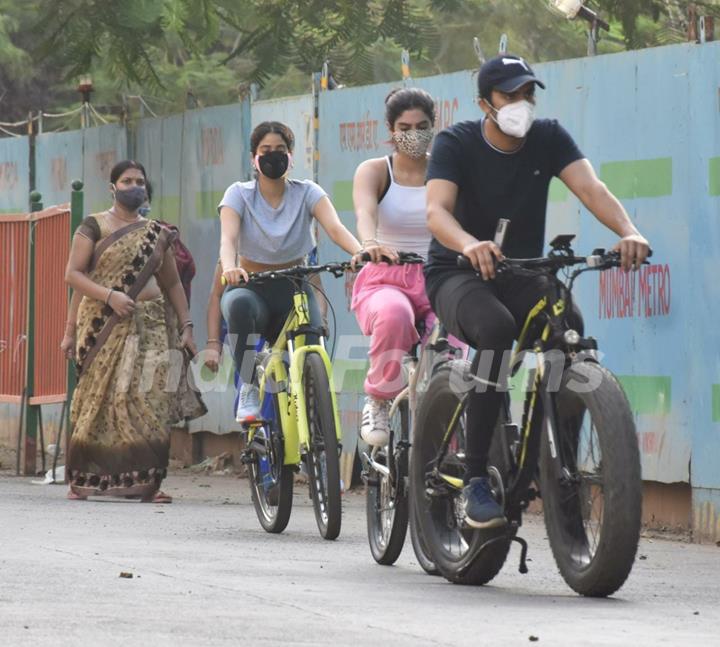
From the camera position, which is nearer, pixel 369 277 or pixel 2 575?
pixel 2 575

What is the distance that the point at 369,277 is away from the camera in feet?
29.9

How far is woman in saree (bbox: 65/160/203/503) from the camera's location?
1306cm

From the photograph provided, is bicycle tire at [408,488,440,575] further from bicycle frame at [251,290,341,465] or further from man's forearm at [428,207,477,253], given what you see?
bicycle frame at [251,290,341,465]

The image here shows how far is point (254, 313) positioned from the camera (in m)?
10.3

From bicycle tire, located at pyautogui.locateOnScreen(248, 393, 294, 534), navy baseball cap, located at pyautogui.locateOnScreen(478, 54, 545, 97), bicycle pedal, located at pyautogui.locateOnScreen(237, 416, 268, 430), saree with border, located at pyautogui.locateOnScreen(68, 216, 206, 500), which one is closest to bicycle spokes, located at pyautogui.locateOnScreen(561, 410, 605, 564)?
navy baseball cap, located at pyautogui.locateOnScreen(478, 54, 545, 97)

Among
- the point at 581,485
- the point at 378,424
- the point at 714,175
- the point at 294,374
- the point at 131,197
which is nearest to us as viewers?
the point at 581,485

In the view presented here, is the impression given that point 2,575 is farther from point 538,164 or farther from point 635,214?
point 635,214

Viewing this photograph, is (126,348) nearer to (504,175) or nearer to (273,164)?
(273,164)

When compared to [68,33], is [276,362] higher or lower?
lower

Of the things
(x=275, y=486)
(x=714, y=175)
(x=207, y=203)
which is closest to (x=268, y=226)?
(x=275, y=486)

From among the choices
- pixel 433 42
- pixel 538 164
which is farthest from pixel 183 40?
pixel 538 164

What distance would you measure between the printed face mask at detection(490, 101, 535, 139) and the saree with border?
18.7ft

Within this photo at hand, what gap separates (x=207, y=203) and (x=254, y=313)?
5540 mm

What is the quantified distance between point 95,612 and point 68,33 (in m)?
10.6
